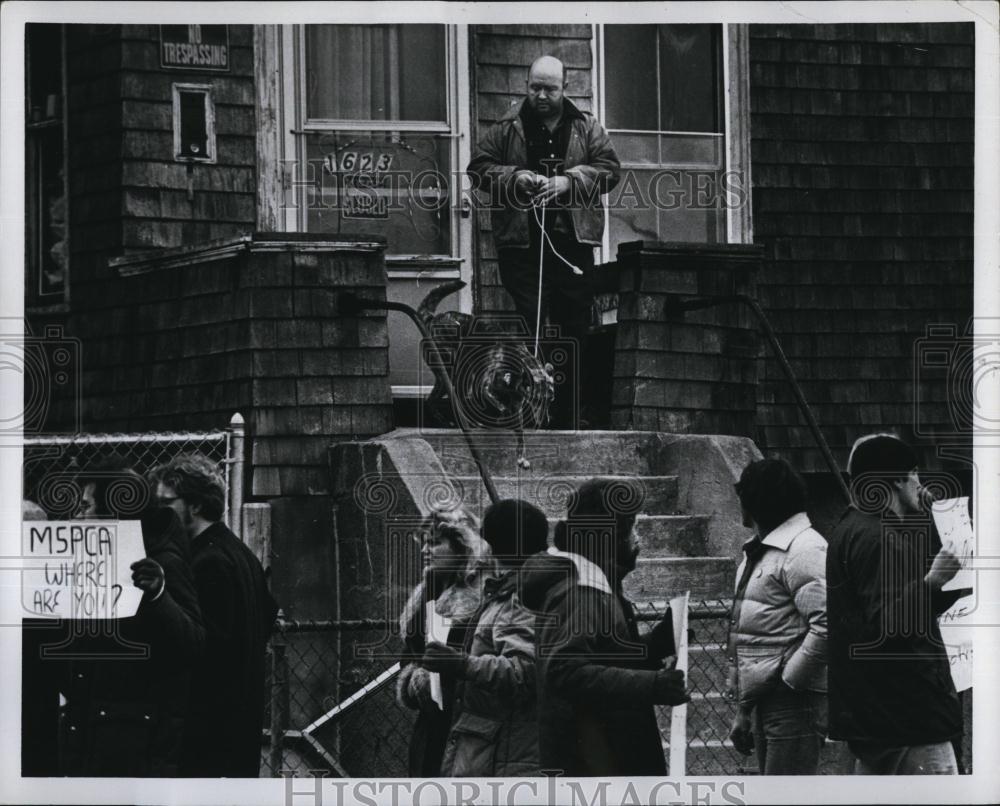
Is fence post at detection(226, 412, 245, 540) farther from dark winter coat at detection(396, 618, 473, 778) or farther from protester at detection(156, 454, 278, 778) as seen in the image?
dark winter coat at detection(396, 618, 473, 778)

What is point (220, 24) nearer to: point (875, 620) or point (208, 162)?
point (208, 162)

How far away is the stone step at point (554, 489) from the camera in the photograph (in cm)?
830

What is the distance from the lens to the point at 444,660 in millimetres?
6555

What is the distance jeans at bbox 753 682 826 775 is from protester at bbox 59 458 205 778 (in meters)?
2.16

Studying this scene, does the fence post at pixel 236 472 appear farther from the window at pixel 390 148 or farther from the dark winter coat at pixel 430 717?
the dark winter coat at pixel 430 717

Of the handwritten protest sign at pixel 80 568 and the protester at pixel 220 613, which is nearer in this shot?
the protester at pixel 220 613

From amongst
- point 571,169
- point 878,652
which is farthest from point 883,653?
point 571,169

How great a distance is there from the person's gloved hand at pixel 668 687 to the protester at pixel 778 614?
33.6 inches

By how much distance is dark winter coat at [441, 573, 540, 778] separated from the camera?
6320mm

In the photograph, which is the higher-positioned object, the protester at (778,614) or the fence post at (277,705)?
the protester at (778,614)

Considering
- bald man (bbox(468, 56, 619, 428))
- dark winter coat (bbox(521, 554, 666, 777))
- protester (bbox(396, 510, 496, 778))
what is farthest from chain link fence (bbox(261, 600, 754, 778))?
bald man (bbox(468, 56, 619, 428))

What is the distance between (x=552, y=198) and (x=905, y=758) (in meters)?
3.69

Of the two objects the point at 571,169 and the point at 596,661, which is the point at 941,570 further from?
the point at 571,169

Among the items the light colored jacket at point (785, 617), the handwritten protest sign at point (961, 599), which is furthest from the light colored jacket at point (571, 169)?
the light colored jacket at point (785, 617)
